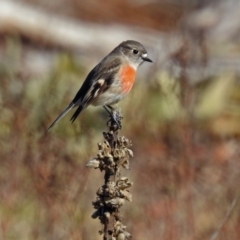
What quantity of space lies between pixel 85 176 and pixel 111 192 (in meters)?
2.32

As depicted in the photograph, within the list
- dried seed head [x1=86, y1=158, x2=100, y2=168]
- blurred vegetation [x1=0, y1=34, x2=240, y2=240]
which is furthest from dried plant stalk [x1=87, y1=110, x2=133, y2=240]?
blurred vegetation [x1=0, y1=34, x2=240, y2=240]

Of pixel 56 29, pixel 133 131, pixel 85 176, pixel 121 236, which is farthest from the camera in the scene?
pixel 56 29

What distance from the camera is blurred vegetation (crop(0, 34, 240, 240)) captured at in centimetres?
475

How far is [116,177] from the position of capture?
2646 mm

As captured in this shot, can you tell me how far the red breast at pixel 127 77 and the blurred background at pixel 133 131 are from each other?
276mm

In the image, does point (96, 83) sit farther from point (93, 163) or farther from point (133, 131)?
point (93, 163)

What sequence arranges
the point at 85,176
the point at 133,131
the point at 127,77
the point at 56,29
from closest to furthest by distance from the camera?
1. the point at 85,176
2. the point at 127,77
3. the point at 133,131
4. the point at 56,29

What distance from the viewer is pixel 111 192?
258 centimetres

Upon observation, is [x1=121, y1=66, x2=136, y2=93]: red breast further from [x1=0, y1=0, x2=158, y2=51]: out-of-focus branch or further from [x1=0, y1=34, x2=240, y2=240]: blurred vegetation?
[x1=0, y1=0, x2=158, y2=51]: out-of-focus branch

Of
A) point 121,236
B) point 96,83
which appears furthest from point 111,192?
point 96,83

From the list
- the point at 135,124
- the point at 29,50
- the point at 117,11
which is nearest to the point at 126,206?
the point at 135,124

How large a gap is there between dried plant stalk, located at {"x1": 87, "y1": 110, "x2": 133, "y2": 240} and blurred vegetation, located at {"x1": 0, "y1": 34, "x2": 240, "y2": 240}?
1369 mm

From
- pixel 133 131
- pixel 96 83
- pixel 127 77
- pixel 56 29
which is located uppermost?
pixel 56 29

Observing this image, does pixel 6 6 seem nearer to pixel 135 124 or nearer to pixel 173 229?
pixel 135 124
